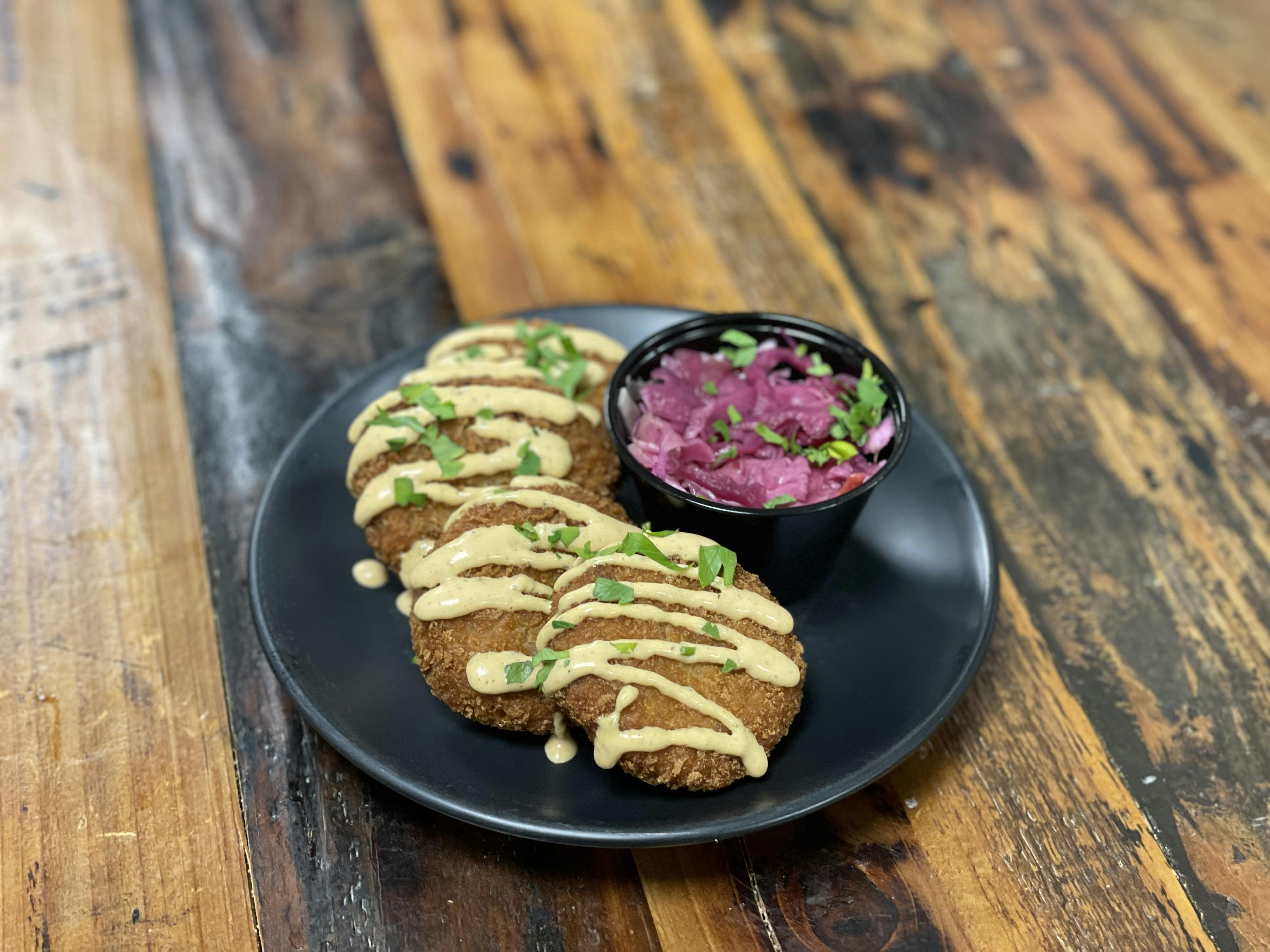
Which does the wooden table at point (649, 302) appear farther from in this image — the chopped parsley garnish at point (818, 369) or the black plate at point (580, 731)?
the chopped parsley garnish at point (818, 369)

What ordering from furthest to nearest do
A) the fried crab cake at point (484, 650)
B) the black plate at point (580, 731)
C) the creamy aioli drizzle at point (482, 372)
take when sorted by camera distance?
1. the creamy aioli drizzle at point (482, 372)
2. the fried crab cake at point (484, 650)
3. the black plate at point (580, 731)

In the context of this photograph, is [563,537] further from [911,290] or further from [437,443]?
[911,290]

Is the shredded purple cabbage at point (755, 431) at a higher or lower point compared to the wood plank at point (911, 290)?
higher

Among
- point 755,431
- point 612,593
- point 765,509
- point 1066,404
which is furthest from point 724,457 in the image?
point 1066,404

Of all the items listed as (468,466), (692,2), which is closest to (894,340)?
(468,466)

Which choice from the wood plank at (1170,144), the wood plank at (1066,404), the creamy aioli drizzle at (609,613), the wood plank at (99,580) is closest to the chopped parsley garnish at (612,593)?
the creamy aioli drizzle at (609,613)

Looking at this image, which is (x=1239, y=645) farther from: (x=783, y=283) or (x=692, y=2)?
(x=692, y=2)

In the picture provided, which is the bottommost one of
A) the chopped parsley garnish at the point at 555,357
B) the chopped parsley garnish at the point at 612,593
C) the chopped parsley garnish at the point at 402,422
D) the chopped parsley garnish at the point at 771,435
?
the chopped parsley garnish at the point at 402,422
